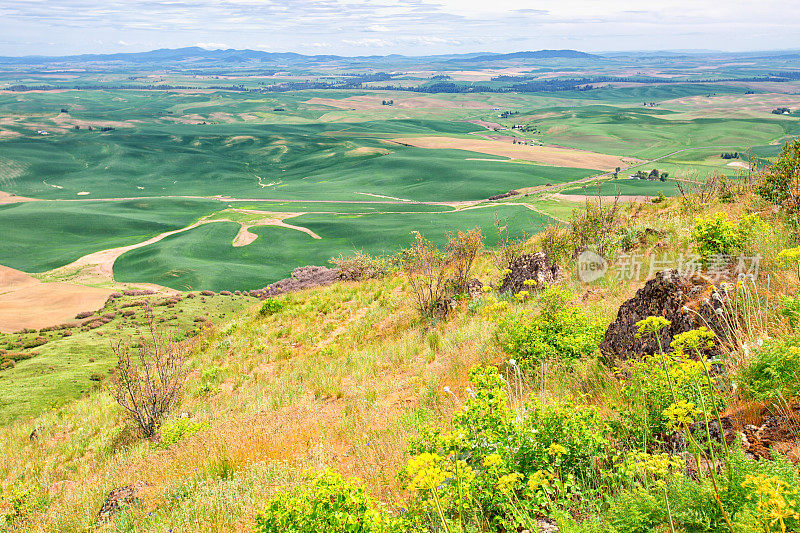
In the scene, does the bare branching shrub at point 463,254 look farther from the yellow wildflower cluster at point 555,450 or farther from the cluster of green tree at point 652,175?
the cluster of green tree at point 652,175

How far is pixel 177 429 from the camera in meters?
7.91

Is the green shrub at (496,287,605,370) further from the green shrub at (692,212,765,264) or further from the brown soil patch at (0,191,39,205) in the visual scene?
the brown soil patch at (0,191,39,205)

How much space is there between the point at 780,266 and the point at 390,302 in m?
11.3

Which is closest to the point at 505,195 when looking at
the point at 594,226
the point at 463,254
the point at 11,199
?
the point at 463,254

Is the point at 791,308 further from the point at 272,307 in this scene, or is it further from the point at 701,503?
the point at 272,307

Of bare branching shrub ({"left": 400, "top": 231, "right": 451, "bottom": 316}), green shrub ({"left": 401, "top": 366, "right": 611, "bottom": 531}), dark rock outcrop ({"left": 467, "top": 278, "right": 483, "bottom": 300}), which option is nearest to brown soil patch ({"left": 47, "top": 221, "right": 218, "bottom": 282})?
bare branching shrub ({"left": 400, "top": 231, "right": 451, "bottom": 316})

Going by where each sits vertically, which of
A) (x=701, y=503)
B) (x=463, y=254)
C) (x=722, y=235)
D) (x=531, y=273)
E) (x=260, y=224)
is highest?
(x=722, y=235)

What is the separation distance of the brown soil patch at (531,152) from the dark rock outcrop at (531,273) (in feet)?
356

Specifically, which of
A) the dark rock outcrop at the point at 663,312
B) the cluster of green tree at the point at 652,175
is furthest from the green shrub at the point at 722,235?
the cluster of green tree at the point at 652,175

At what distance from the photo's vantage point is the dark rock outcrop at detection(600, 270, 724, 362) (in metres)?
5.20

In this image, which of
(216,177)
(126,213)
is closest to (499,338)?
(126,213)

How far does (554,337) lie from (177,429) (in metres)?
6.82

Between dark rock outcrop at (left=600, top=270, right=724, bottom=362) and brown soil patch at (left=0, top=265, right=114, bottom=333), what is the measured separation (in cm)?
3464

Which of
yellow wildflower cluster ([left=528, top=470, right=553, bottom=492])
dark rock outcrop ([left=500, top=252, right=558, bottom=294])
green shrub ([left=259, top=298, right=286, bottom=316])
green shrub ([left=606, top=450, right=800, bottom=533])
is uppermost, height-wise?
green shrub ([left=606, top=450, right=800, bottom=533])
